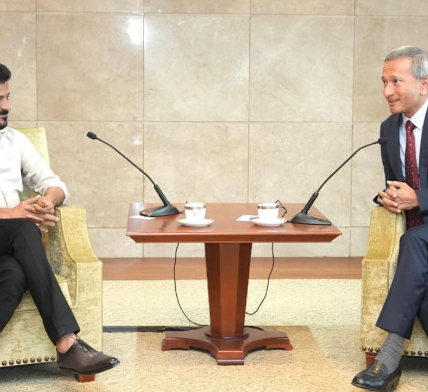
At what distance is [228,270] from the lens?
3.56 metres

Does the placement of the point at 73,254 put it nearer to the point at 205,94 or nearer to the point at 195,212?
the point at 195,212

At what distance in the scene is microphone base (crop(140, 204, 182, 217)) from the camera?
3.64 metres

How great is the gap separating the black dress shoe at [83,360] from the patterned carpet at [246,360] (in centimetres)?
9

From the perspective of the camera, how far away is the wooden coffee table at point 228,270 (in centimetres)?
325

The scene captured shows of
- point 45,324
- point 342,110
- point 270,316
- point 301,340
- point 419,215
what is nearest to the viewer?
point 45,324

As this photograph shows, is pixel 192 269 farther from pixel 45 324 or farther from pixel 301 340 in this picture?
pixel 45 324

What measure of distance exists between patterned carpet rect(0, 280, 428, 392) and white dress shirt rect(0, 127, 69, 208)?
72cm

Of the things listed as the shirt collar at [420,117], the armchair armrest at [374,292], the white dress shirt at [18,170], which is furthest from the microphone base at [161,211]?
the shirt collar at [420,117]

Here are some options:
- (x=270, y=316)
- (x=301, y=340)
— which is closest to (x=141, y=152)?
(x=270, y=316)

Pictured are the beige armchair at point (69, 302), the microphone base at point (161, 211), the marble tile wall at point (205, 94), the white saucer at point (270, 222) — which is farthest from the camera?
the marble tile wall at point (205, 94)

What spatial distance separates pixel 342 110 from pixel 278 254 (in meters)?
1.08

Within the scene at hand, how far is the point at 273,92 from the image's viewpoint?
19.1 ft

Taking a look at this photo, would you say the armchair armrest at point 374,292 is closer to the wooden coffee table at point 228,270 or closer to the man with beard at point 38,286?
the wooden coffee table at point 228,270

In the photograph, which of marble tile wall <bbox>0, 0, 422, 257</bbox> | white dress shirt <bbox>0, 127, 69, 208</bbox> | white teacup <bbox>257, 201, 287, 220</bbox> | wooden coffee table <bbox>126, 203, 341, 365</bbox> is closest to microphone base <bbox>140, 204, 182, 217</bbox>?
wooden coffee table <bbox>126, 203, 341, 365</bbox>
